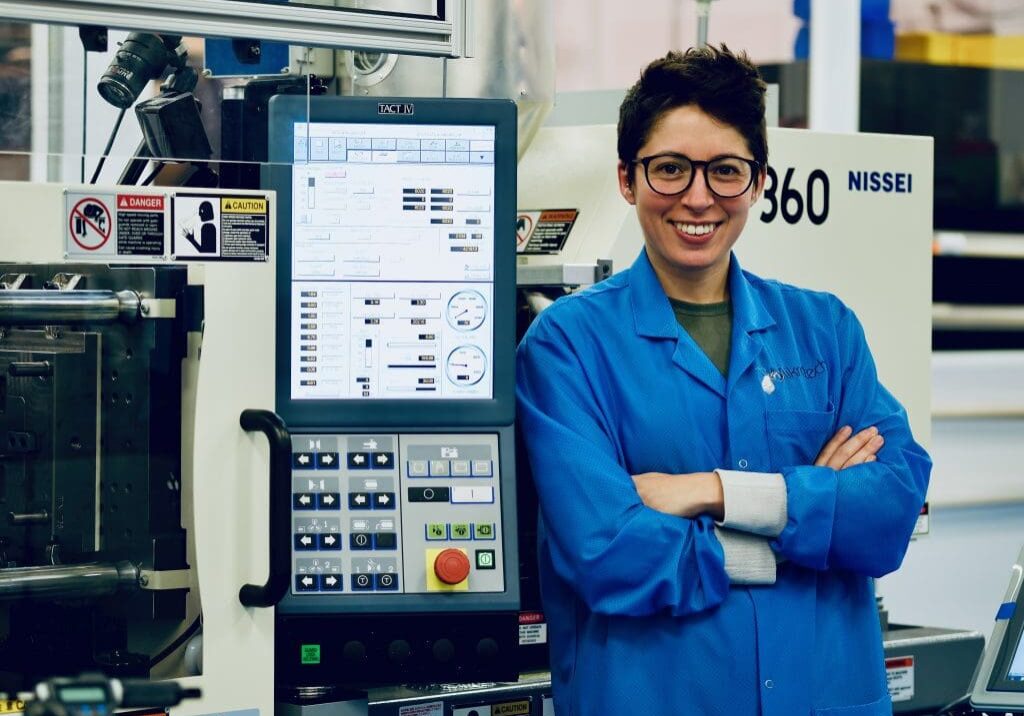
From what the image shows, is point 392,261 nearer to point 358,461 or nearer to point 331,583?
point 358,461

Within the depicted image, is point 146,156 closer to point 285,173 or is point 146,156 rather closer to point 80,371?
point 285,173

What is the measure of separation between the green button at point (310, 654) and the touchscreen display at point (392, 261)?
0.30 metres

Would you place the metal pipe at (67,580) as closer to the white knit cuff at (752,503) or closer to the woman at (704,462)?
the woman at (704,462)

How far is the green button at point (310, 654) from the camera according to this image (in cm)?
175

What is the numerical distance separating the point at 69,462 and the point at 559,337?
2.02 ft

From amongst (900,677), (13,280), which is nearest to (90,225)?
(13,280)

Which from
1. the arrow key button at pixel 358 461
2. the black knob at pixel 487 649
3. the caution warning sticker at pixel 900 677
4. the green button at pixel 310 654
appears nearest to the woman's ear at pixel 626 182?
the arrow key button at pixel 358 461

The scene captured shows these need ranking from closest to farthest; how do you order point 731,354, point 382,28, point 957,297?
point 382,28 < point 731,354 < point 957,297

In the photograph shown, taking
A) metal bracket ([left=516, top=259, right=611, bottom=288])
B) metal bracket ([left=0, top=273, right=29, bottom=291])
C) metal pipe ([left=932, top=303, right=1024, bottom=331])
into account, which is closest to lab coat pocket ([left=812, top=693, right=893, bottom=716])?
metal bracket ([left=516, top=259, right=611, bottom=288])

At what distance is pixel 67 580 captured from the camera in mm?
1637

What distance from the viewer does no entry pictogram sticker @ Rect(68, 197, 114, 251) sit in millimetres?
1605

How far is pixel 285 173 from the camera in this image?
1750mm

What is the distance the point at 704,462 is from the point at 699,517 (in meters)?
0.08

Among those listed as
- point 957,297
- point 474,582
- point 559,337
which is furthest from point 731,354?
point 957,297
